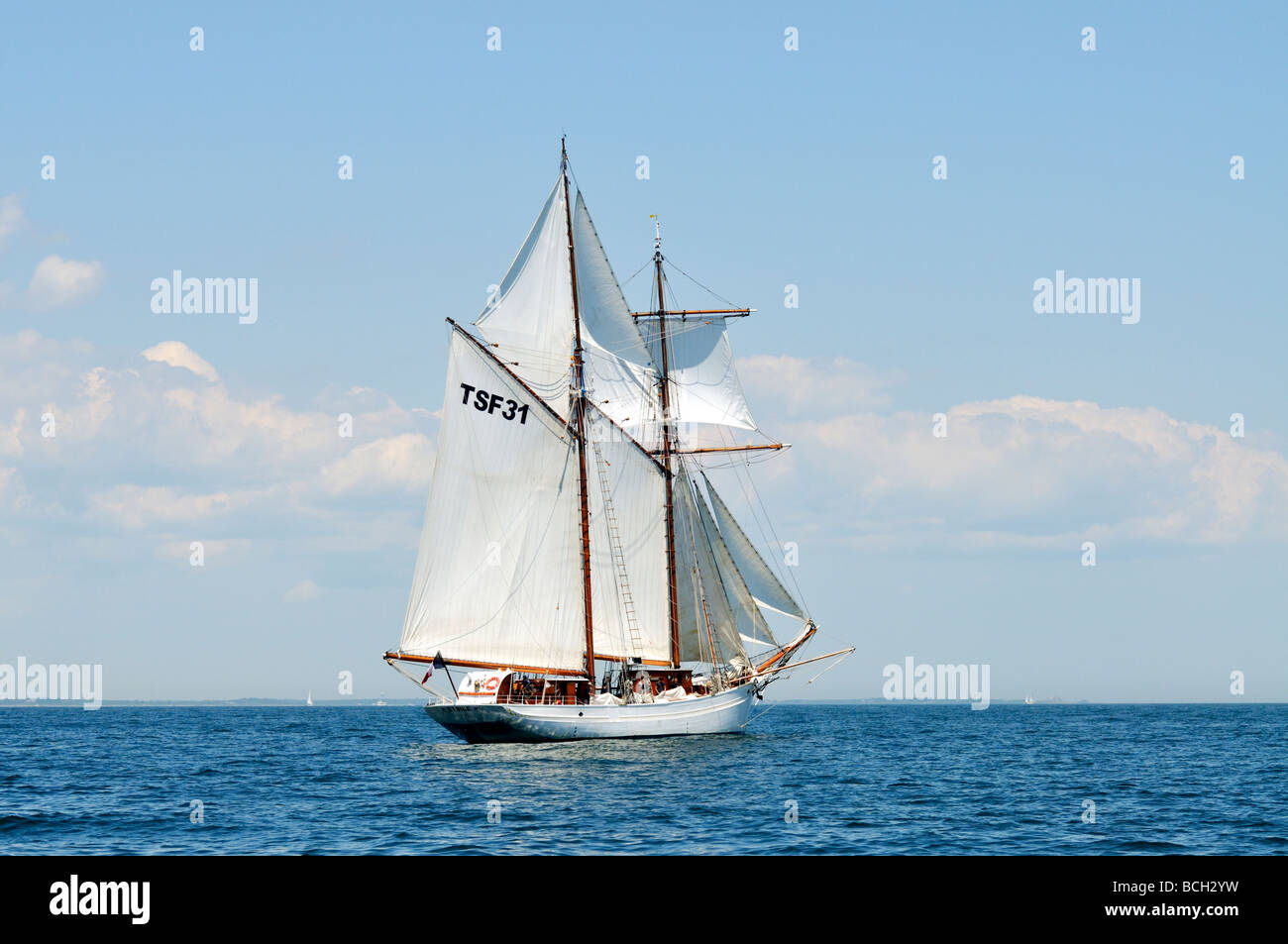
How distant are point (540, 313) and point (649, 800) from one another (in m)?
34.6

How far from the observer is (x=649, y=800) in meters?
43.1

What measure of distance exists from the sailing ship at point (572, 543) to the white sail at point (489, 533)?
94 millimetres

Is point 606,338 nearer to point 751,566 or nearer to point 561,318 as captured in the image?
point 561,318

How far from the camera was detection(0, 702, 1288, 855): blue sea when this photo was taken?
116 ft

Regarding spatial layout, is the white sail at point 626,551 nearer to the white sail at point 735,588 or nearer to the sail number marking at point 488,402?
the white sail at point 735,588

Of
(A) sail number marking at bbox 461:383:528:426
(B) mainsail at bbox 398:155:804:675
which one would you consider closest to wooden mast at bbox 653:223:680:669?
(B) mainsail at bbox 398:155:804:675

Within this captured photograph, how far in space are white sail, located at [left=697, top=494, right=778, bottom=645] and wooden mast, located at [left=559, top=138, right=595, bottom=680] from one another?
1010cm

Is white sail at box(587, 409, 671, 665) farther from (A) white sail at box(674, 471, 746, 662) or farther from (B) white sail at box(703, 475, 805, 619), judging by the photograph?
(B) white sail at box(703, 475, 805, 619)

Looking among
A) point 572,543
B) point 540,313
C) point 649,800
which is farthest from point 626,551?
point 649,800

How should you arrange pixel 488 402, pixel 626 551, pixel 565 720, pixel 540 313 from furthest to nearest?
1. pixel 626 551
2. pixel 540 313
3. pixel 565 720
4. pixel 488 402

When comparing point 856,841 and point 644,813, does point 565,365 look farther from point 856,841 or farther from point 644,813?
point 856,841

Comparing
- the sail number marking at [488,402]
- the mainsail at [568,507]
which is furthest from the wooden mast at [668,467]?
the sail number marking at [488,402]

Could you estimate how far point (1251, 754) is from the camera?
76688 mm

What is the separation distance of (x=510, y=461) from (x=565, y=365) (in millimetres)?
7381
